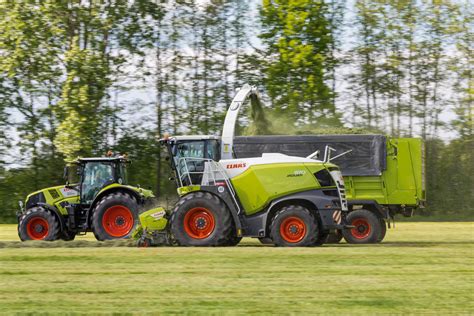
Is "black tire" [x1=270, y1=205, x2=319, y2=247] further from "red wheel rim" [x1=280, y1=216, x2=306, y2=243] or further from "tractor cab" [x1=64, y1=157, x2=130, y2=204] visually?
"tractor cab" [x1=64, y1=157, x2=130, y2=204]

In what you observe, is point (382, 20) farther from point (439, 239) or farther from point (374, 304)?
point (374, 304)

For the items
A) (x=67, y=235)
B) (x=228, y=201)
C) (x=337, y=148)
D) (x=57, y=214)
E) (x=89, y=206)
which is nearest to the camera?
(x=228, y=201)

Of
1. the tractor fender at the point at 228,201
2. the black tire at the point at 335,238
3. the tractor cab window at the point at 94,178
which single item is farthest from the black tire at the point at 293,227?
the tractor cab window at the point at 94,178

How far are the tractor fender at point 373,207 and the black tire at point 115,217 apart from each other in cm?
538

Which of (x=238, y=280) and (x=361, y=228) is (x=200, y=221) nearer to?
(x=361, y=228)

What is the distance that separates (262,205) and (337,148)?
427cm

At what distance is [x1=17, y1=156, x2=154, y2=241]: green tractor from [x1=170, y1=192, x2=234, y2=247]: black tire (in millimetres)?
2122

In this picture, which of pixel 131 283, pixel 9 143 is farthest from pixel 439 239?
pixel 9 143

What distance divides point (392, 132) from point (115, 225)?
78.6 ft

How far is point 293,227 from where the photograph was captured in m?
19.6

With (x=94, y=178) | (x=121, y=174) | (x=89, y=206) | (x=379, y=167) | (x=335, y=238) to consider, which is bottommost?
(x=335, y=238)

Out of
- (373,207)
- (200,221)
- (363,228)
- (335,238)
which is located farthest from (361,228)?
(200,221)

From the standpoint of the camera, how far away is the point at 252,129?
82.8 feet

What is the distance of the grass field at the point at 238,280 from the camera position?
1062 centimetres
